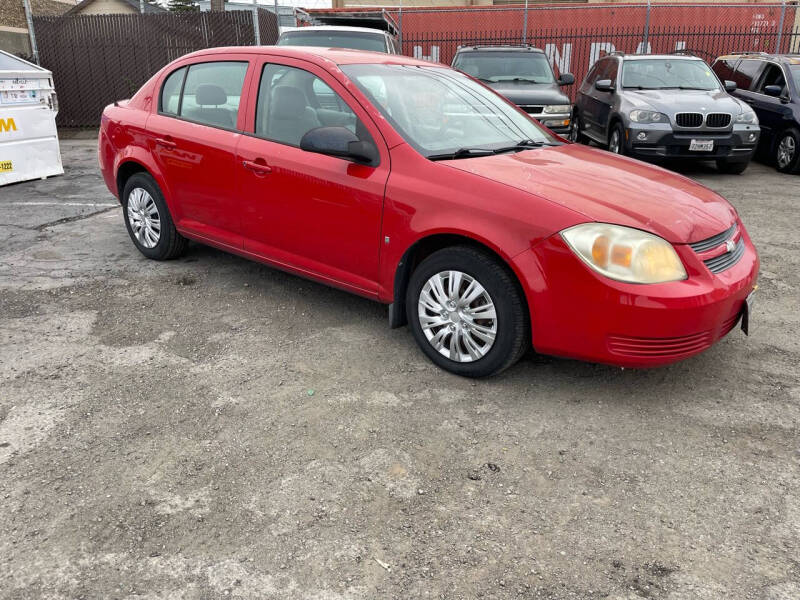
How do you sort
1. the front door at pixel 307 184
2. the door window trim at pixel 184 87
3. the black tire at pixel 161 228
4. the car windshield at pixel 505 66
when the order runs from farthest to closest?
the car windshield at pixel 505 66, the black tire at pixel 161 228, the door window trim at pixel 184 87, the front door at pixel 307 184

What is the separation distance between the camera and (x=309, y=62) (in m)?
4.18

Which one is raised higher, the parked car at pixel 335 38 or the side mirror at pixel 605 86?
the parked car at pixel 335 38

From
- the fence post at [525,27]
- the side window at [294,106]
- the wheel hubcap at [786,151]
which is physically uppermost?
the fence post at [525,27]

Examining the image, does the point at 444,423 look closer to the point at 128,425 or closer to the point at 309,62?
the point at 128,425

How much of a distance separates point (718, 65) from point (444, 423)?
11.8 metres

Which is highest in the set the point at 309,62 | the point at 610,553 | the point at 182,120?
the point at 309,62

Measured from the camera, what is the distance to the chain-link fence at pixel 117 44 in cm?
1481

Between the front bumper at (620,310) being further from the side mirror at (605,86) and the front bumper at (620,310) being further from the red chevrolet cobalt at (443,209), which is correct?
the side mirror at (605,86)

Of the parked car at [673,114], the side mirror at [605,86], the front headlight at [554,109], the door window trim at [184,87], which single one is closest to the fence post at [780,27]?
the parked car at [673,114]

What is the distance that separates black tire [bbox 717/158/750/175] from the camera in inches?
382

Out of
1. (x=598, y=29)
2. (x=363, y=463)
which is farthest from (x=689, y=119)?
(x=598, y=29)

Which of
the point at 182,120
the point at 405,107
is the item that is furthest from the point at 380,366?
the point at 182,120

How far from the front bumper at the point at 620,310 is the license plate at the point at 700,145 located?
6.38m

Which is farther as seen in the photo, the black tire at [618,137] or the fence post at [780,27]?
the fence post at [780,27]
